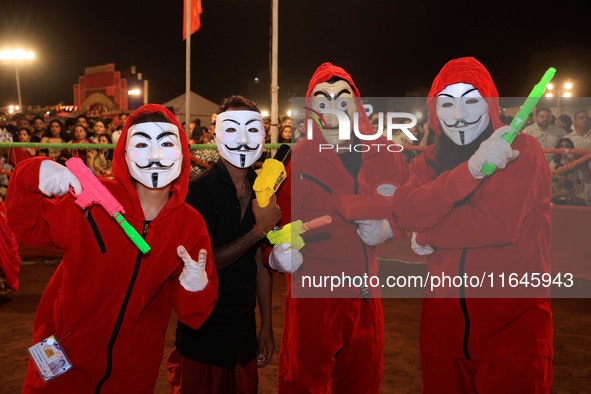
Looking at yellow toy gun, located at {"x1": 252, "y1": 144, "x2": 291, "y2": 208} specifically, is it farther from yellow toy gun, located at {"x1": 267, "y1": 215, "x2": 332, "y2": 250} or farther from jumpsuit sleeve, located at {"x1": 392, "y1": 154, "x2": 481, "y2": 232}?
jumpsuit sleeve, located at {"x1": 392, "y1": 154, "x2": 481, "y2": 232}

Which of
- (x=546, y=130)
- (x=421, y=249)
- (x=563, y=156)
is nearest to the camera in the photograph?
(x=421, y=249)

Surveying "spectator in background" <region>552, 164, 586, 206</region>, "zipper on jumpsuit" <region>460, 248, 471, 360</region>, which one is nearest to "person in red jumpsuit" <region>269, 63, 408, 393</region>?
"zipper on jumpsuit" <region>460, 248, 471, 360</region>

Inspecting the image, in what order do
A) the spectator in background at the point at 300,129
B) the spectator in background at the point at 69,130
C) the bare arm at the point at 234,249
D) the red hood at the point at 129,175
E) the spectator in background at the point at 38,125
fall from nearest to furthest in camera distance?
the red hood at the point at 129,175
the bare arm at the point at 234,249
the spectator in background at the point at 300,129
the spectator in background at the point at 69,130
the spectator in background at the point at 38,125

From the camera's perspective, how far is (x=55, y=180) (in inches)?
77.2

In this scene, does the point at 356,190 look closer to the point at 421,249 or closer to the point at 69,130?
the point at 421,249

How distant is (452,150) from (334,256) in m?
0.81

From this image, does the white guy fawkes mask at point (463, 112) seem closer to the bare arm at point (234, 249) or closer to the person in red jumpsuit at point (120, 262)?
the bare arm at point (234, 249)

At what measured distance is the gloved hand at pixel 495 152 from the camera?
217cm

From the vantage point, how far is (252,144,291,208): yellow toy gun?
2.63 m

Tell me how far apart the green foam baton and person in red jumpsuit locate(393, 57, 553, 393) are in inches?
1.3

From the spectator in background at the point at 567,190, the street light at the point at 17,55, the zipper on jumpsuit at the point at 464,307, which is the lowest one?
the zipper on jumpsuit at the point at 464,307

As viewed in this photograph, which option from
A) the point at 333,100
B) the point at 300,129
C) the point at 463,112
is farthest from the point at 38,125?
the point at 463,112

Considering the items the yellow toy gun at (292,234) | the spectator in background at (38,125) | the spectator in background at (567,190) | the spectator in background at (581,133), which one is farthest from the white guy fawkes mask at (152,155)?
the spectator in background at (38,125)

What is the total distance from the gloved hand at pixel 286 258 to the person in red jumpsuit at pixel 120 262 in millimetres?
415
